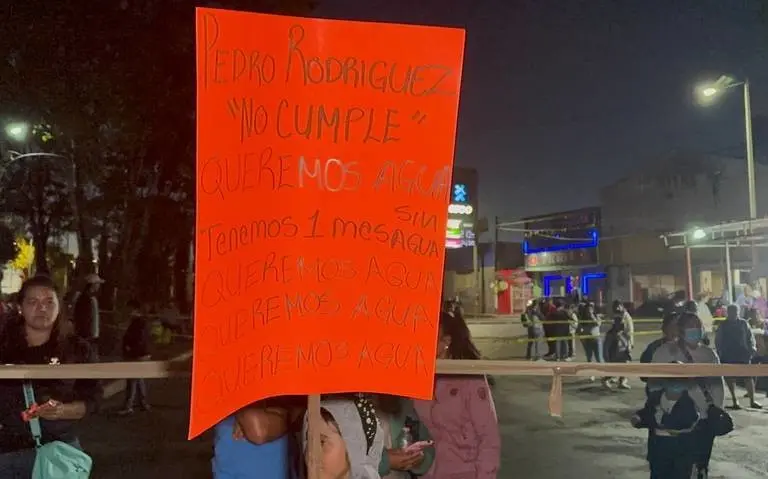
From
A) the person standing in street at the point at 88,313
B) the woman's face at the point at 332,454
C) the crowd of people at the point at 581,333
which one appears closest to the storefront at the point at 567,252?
the crowd of people at the point at 581,333

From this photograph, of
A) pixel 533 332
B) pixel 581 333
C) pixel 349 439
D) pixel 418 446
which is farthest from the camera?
pixel 533 332

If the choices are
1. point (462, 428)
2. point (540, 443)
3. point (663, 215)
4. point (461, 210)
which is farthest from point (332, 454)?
point (663, 215)

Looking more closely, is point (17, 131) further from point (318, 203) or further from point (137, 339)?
point (318, 203)

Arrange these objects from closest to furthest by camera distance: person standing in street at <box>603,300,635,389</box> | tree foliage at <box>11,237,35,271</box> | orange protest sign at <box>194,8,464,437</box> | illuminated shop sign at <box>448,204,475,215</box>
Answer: orange protest sign at <box>194,8,464,437</box>
person standing in street at <box>603,300,635,389</box>
illuminated shop sign at <box>448,204,475,215</box>
tree foliage at <box>11,237,35,271</box>

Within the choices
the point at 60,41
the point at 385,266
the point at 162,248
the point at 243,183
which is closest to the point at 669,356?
the point at 385,266

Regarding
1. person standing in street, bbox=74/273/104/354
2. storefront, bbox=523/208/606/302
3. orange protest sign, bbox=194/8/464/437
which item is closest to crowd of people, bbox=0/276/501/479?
orange protest sign, bbox=194/8/464/437

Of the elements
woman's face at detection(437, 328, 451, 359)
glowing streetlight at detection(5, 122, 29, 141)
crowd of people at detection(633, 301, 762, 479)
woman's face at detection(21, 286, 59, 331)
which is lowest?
crowd of people at detection(633, 301, 762, 479)

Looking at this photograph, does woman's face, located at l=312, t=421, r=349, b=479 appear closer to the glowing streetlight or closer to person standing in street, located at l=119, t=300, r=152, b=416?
person standing in street, located at l=119, t=300, r=152, b=416

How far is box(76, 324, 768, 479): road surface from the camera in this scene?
8.28 meters

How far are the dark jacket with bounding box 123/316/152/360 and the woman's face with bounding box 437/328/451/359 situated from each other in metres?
8.88

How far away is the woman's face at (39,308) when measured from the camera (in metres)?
3.69

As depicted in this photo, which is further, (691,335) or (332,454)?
(691,335)

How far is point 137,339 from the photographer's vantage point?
41.0 feet

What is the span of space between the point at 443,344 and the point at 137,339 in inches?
358
